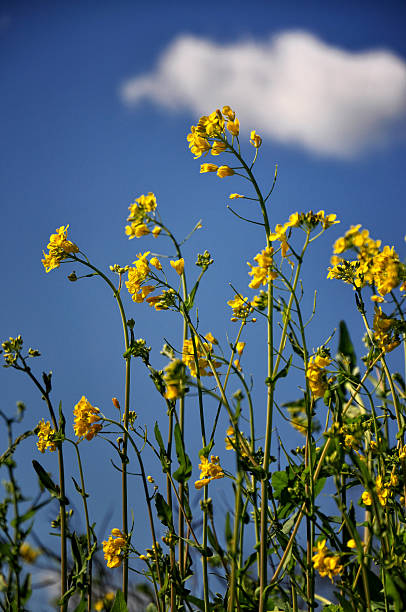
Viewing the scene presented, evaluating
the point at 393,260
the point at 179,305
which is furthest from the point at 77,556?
the point at 393,260

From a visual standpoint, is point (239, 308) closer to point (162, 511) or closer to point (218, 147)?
point (218, 147)

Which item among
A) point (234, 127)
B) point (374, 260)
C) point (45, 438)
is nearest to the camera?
point (374, 260)

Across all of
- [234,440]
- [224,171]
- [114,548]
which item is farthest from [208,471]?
[224,171]

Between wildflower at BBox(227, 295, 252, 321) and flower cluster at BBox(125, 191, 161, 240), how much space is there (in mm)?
279

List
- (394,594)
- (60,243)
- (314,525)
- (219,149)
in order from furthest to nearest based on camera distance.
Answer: (60,243), (219,149), (314,525), (394,594)

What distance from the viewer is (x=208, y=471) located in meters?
1.33

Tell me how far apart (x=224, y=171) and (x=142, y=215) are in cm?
23

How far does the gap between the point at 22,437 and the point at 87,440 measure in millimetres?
271

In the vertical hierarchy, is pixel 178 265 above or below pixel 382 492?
above

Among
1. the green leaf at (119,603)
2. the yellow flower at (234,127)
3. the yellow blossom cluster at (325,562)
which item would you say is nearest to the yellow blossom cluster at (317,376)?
the yellow blossom cluster at (325,562)

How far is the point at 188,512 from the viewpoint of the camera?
1.42 m

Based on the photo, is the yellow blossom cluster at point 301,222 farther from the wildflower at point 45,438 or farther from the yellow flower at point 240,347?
the wildflower at point 45,438

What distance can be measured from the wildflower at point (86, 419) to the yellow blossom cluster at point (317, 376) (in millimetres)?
561

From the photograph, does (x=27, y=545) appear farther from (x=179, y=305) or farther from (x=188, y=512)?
(x=179, y=305)
